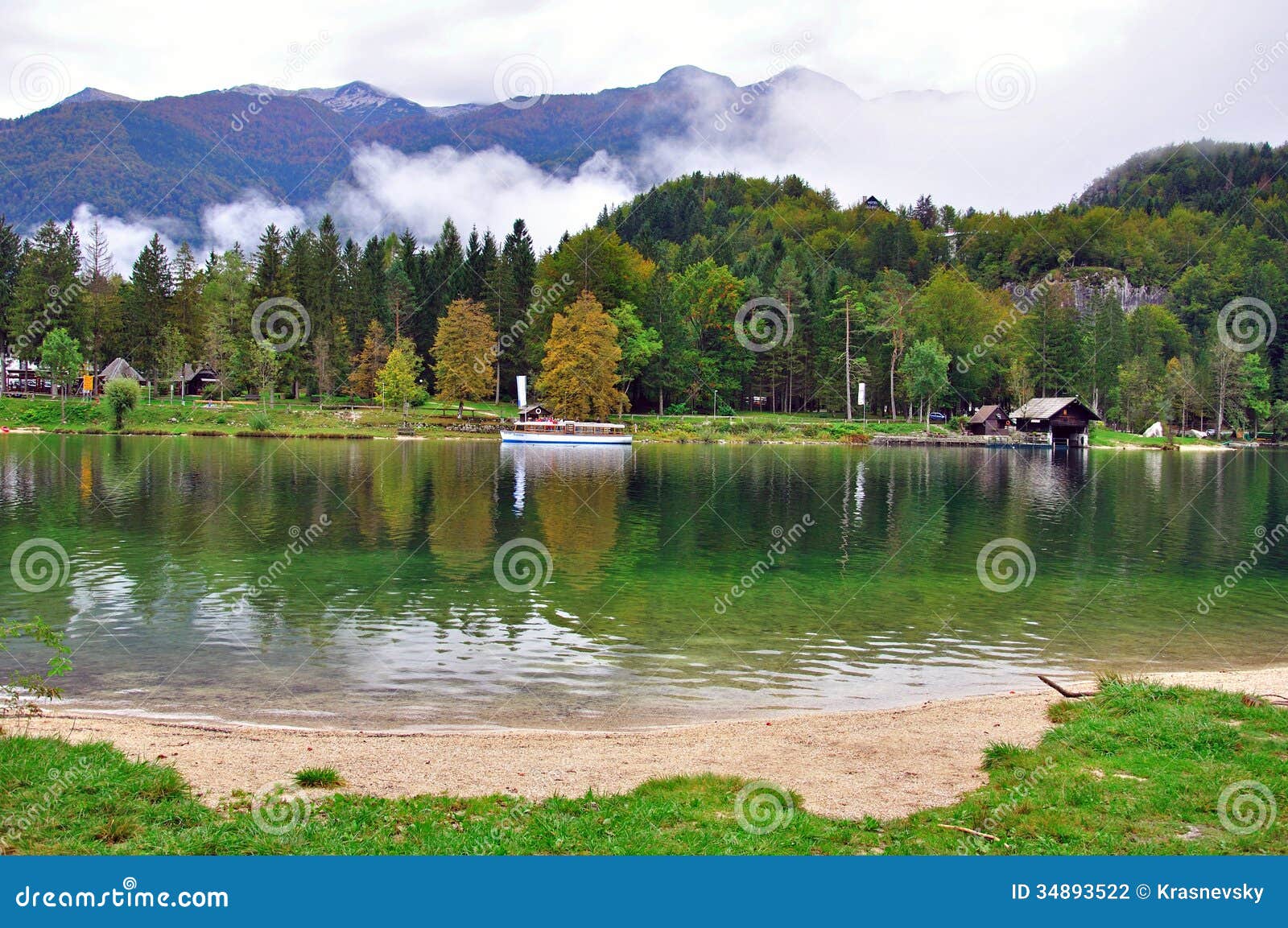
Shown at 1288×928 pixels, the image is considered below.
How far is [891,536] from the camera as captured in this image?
33.4m

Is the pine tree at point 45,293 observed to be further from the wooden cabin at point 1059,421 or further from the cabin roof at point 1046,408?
the wooden cabin at point 1059,421

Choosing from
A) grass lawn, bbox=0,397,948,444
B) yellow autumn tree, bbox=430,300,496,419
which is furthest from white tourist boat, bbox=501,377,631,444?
yellow autumn tree, bbox=430,300,496,419

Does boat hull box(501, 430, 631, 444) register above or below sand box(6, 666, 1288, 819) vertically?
above

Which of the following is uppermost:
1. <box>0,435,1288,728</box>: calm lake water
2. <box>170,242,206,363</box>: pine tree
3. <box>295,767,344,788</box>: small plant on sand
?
<box>170,242,206,363</box>: pine tree

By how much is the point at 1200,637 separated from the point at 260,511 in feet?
103

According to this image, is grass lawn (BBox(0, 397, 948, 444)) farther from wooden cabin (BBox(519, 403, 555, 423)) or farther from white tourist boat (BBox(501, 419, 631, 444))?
white tourist boat (BBox(501, 419, 631, 444))

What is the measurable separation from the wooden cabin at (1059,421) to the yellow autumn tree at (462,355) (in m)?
66.3

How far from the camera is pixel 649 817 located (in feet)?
26.3

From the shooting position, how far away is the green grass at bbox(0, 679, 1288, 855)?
716 cm

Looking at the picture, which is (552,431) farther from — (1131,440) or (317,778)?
(317,778)

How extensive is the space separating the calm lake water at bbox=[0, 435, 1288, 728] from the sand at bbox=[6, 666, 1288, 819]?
1.39 m

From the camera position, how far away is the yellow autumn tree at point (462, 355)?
102m

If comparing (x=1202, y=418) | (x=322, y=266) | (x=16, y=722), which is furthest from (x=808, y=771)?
(x=1202, y=418)

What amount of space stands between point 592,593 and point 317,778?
13.8 m
